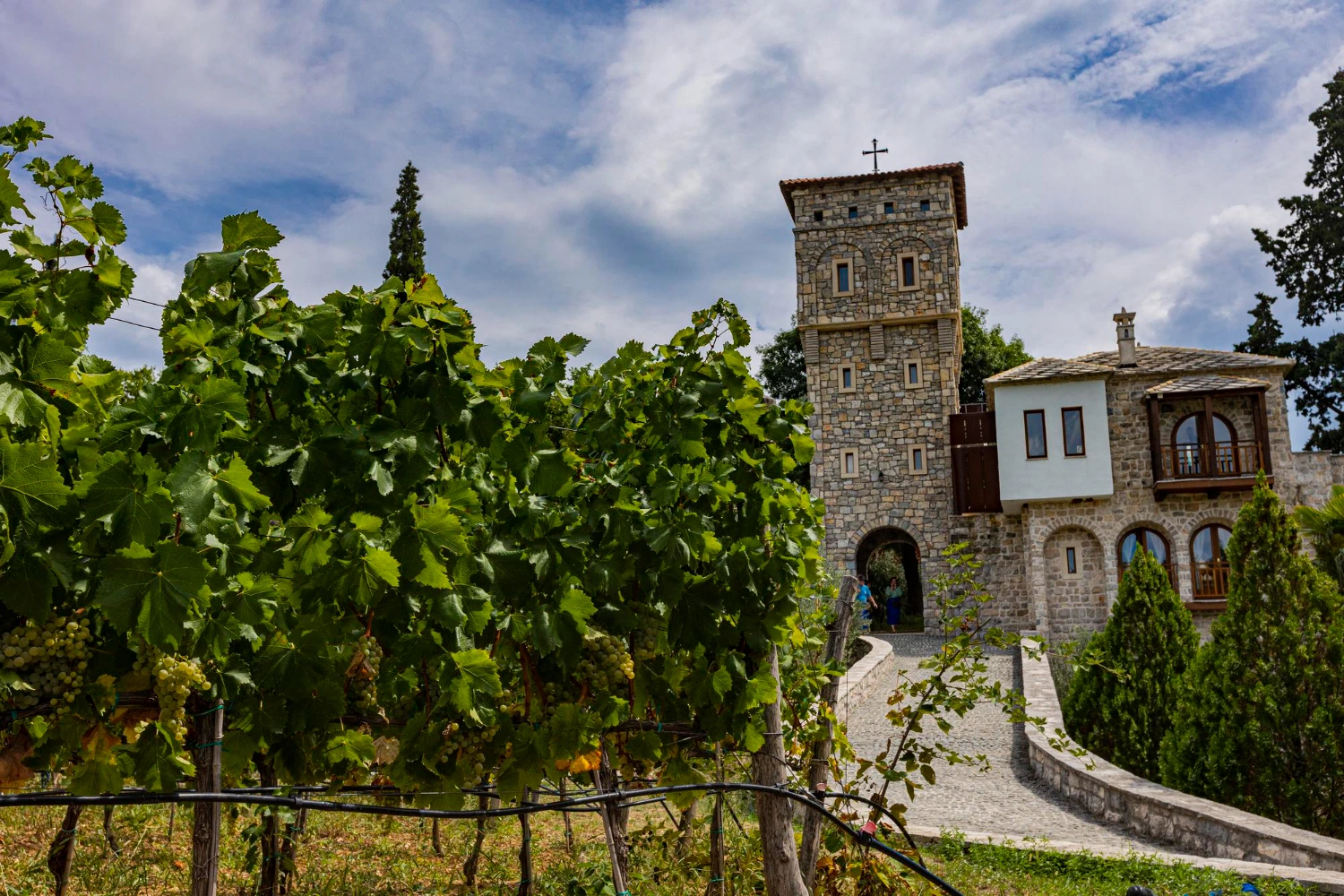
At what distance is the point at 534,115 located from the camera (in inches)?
143

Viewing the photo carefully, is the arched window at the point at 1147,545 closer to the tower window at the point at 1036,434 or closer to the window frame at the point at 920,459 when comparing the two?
the tower window at the point at 1036,434

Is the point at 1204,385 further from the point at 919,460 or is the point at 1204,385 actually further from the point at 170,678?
the point at 170,678

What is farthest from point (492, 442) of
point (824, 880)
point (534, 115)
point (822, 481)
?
point (822, 481)

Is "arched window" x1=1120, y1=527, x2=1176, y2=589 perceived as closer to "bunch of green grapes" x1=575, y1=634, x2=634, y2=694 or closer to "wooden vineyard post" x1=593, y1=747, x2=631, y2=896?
"wooden vineyard post" x1=593, y1=747, x2=631, y2=896

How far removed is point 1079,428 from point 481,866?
54.7ft

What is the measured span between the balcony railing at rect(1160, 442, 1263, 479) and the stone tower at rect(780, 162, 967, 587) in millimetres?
4112

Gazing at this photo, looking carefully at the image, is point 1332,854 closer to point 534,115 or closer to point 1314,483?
point 534,115

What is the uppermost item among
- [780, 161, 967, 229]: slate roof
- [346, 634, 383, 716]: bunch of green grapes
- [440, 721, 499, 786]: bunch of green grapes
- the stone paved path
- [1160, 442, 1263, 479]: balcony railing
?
[780, 161, 967, 229]: slate roof

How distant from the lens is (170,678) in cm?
208

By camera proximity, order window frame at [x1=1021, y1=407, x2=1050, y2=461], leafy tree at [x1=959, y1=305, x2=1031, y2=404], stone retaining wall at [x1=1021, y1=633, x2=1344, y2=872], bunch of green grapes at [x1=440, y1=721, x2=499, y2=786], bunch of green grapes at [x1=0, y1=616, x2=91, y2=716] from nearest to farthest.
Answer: bunch of green grapes at [x1=0, y1=616, x2=91, y2=716] → bunch of green grapes at [x1=440, y1=721, x2=499, y2=786] → stone retaining wall at [x1=1021, y1=633, x2=1344, y2=872] → window frame at [x1=1021, y1=407, x2=1050, y2=461] → leafy tree at [x1=959, y1=305, x2=1031, y2=404]

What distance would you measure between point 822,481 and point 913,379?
114 inches

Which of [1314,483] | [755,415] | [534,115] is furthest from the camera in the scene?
[1314,483]

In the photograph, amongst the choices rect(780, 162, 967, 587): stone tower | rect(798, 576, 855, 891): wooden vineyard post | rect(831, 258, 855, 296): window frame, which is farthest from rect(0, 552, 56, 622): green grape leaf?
rect(831, 258, 855, 296): window frame

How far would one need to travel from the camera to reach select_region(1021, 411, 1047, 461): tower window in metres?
19.6
